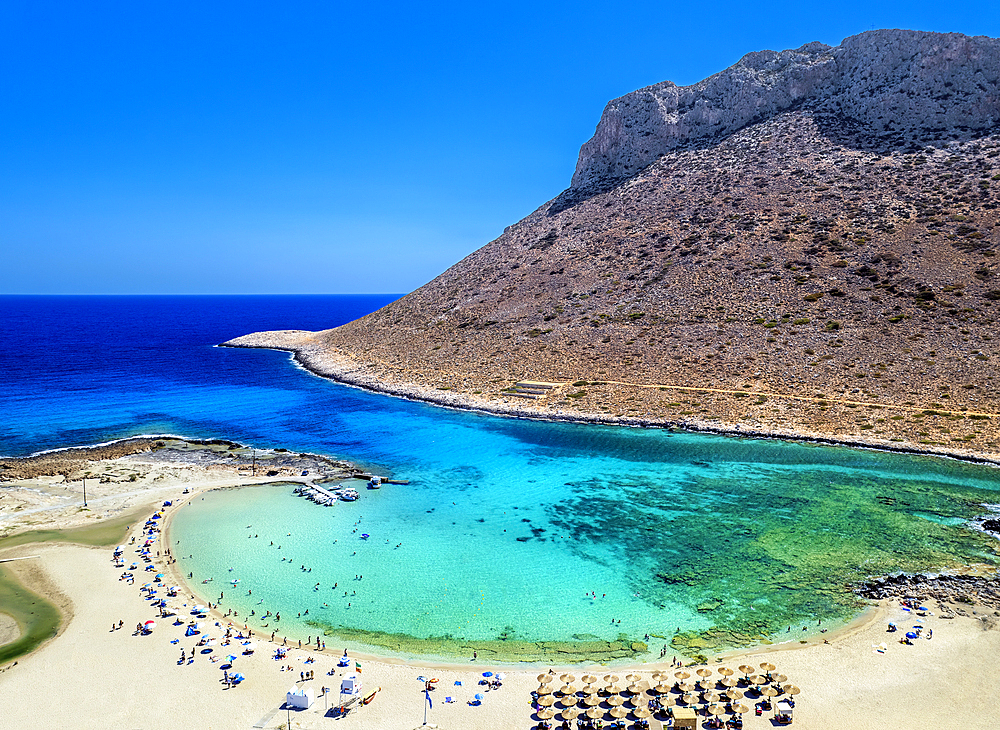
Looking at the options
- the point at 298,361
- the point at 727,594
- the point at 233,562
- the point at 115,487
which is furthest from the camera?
the point at 298,361

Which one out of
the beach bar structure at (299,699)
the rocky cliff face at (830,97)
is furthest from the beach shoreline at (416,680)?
the rocky cliff face at (830,97)

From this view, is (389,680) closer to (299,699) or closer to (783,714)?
(299,699)

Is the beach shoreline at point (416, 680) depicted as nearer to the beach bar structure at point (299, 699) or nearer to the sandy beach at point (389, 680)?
the sandy beach at point (389, 680)

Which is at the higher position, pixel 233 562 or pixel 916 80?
pixel 916 80

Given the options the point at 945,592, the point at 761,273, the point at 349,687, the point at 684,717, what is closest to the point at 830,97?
the point at 761,273

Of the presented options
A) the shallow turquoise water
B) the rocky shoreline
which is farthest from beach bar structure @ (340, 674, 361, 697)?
the rocky shoreline

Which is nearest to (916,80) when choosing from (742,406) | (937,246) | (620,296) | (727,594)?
(937,246)

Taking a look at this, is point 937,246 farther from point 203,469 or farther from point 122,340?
point 122,340

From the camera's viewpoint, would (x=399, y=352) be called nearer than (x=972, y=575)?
No
